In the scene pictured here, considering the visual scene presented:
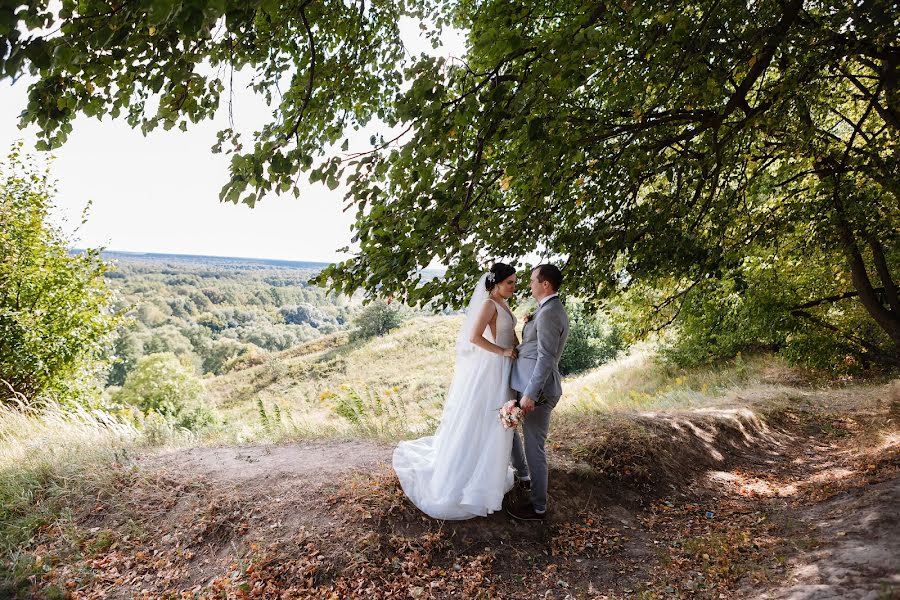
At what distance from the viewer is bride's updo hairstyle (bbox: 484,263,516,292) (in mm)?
5508

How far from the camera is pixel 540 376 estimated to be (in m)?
5.03

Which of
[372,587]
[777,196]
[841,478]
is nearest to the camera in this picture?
[372,587]

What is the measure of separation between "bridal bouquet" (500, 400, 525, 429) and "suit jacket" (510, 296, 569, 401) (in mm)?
153

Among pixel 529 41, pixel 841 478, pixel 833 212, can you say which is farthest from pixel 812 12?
pixel 841 478

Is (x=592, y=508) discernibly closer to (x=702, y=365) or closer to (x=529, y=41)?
(x=529, y=41)

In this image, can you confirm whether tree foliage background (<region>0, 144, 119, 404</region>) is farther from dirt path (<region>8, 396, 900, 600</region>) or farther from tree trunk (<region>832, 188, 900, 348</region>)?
tree trunk (<region>832, 188, 900, 348</region>)

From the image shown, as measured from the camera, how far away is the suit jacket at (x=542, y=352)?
5.04 meters

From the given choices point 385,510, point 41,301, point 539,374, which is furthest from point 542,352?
point 41,301

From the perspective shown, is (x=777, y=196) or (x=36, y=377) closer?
(x=777, y=196)

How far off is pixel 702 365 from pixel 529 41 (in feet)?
64.6

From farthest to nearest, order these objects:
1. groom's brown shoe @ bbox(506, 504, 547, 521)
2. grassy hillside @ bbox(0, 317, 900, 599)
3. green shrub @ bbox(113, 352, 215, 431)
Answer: green shrub @ bbox(113, 352, 215, 431) < groom's brown shoe @ bbox(506, 504, 547, 521) < grassy hillside @ bbox(0, 317, 900, 599)

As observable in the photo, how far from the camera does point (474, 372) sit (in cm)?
555

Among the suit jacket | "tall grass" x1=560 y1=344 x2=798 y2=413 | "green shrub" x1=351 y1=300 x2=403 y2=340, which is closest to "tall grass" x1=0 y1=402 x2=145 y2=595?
the suit jacket

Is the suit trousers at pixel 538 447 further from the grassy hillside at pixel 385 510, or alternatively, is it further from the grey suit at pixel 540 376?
the grassy hillside at pixel 385 510
